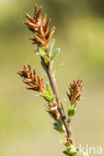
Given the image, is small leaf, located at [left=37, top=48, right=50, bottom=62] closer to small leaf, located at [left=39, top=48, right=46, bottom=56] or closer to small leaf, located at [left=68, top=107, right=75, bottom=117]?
small leaf, located at [left=39, top=48, right=46, bottom=56]

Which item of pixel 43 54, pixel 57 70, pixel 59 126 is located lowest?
pixel 59 126

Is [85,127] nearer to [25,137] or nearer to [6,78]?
[25,137]

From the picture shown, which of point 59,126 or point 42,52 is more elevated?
point 42,52

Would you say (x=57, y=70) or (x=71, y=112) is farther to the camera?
(x=57, y=70)

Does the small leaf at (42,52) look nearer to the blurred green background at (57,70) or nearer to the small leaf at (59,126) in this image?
the small leaf at (59,126)

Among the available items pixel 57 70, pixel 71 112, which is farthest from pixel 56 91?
pixel 57 70

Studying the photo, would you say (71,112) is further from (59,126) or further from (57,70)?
(57,70)

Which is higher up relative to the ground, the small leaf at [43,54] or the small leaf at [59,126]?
the small leaf at [43,54]

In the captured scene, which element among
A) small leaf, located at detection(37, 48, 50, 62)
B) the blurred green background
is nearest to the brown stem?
small leaf, located at detection(37, 48, 50, 62)

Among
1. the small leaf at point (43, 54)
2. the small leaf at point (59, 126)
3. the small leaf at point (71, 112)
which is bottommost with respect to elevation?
the small leaf at point (59, 126)

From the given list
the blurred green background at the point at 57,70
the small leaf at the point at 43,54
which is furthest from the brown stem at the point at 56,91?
the blurred green background at the point at 57,70
